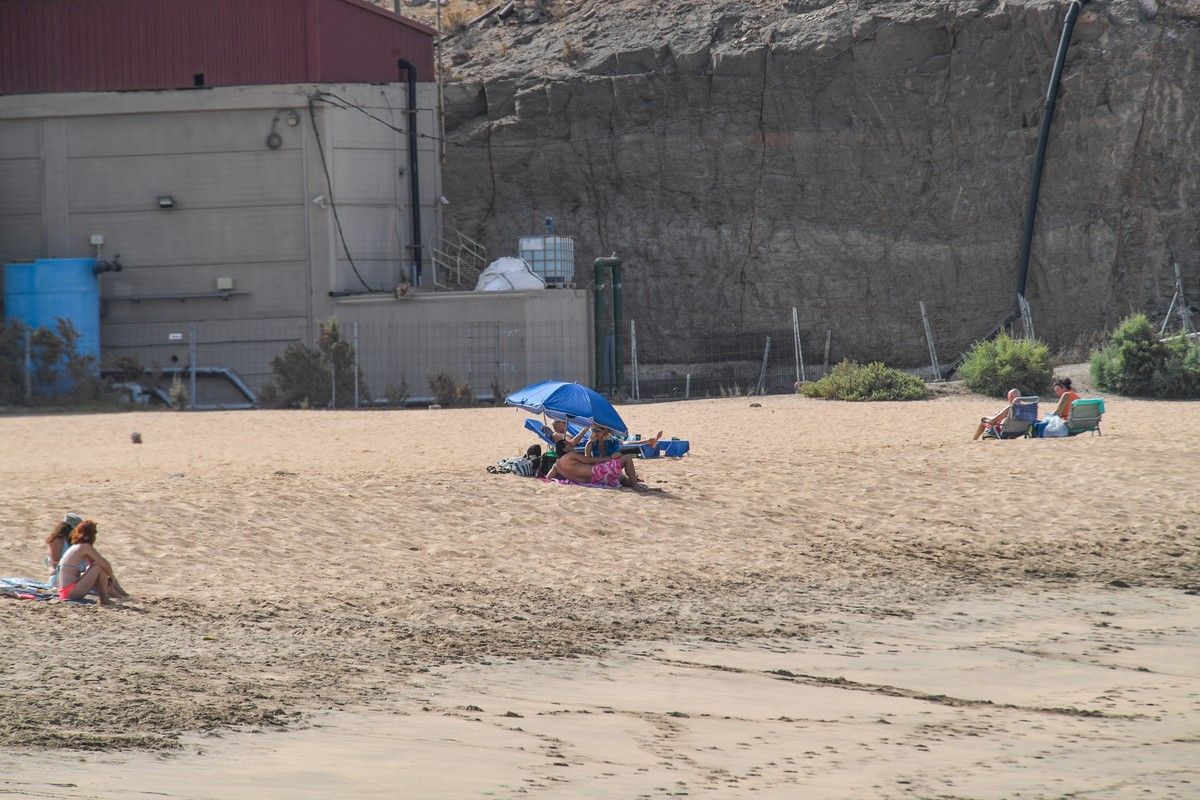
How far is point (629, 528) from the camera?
12844mm

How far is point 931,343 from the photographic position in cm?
2695

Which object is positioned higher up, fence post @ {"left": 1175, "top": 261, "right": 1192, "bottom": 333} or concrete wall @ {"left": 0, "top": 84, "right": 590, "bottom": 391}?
concrete wall @ {"left": 0, "top": 84, "right": 590, "bottom": 391}

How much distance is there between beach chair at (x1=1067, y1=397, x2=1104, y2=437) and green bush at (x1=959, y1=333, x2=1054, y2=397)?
5.13m

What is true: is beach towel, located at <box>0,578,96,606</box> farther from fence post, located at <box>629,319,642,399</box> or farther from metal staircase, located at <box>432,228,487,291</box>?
metal staircase, located at <box>432,228,487,291</box>

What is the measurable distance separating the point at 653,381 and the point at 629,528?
53.9ft

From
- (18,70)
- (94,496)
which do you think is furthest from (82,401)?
(94,496)

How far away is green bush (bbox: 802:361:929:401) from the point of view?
23.5 metres

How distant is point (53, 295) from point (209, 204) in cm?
327

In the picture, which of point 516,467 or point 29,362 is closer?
point 516,467

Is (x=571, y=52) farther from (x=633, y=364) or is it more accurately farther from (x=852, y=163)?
(x=633, y=364)

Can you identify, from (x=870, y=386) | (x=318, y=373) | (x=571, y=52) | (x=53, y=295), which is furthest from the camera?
(x=571, y=52)

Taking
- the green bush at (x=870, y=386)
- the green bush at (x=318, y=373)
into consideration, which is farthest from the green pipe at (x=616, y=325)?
the green bush at (x=318, y=373)

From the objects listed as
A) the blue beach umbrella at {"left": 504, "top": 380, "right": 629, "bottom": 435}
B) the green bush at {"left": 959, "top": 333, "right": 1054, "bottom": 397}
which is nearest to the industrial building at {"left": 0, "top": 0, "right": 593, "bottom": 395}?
the green bush at {"left": 959, "top": 333, "right": 1054, "bottom": 397}

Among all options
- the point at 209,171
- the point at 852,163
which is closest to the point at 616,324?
the point at 852,163
